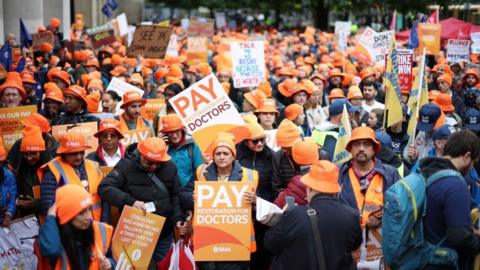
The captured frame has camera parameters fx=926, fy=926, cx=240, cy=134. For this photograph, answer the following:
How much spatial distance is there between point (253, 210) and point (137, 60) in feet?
43.3

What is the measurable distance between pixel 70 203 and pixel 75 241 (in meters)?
0.33

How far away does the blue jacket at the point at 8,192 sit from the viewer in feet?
26.4

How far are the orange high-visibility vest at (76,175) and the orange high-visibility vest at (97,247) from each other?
131 centimetres

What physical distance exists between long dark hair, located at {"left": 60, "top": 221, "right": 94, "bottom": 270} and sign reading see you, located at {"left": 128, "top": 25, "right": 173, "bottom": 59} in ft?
39.0

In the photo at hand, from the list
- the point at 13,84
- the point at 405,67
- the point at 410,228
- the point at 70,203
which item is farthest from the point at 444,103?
the point at 70,203

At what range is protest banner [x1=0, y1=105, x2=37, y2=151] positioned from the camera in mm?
10805

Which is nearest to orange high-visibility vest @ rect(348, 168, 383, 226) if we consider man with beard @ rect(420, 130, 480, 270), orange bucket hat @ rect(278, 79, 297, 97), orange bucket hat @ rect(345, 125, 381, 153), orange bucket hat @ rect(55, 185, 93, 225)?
orange bucket hat @ rect(345, 125, 381, 153)

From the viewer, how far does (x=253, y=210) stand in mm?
7980

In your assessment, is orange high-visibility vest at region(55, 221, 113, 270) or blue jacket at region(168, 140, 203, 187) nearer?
orange high-visibility vest at region(55, 221, 113, 270)

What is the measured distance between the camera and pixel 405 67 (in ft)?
43.3

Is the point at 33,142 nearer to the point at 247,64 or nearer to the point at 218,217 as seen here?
the point at 218,217

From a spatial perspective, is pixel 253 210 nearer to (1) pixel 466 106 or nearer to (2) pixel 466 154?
(2) pixel 466 154

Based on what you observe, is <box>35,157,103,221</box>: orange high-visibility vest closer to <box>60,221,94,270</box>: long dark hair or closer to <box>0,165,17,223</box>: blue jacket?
<box>0,165,17,223</box>: blue jacket

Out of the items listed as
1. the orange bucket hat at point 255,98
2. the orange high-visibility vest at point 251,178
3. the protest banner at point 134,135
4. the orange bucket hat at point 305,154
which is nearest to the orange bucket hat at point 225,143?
the orange high-visibility vest at point 251,178
